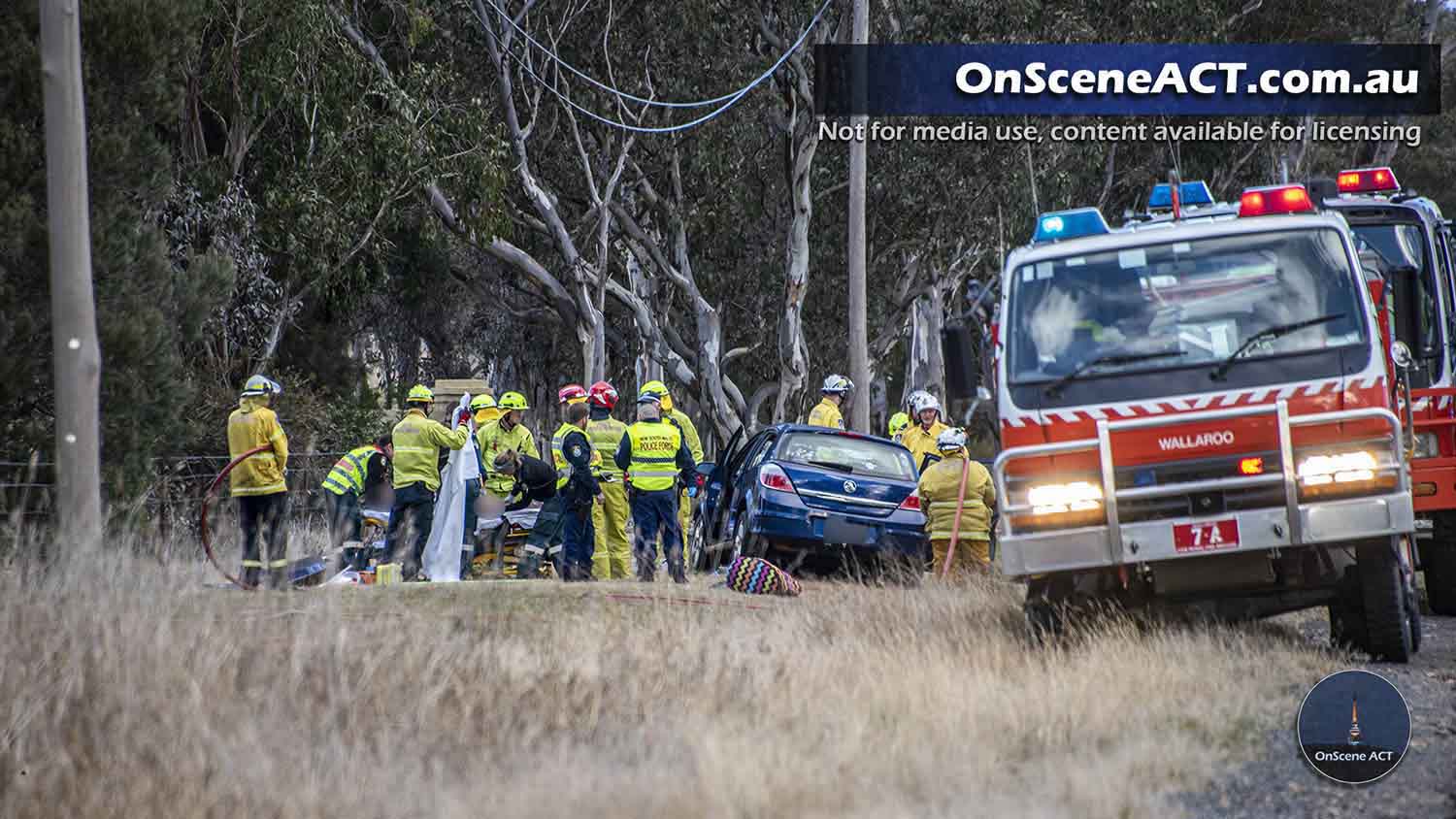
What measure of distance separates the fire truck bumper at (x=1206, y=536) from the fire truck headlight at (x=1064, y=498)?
→ 0.40 feet

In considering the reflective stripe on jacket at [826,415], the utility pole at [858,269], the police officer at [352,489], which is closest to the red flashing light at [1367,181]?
the reflective stripe on jacket at [826,415]

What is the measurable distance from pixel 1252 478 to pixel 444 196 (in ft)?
66.9

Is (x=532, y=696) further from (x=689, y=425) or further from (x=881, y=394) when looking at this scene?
(x=881, y=394)

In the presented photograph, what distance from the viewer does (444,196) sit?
92.4 ft

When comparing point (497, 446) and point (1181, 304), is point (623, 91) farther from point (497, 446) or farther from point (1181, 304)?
point (1181, 304)

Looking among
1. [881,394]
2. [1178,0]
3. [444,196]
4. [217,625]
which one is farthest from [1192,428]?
[881,394]

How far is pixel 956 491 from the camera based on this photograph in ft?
47.4

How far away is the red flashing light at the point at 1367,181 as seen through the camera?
14539mm

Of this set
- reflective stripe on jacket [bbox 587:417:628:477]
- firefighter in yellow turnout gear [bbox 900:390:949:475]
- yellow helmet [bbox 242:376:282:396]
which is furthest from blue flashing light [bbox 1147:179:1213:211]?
yellow helmet [bbox 242:376:282:396]

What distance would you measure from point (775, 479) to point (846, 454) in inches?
30.2

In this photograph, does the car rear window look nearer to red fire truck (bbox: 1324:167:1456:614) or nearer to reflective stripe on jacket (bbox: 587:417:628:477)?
reflective stripe on jacket (bbox: 587:417:628:477)

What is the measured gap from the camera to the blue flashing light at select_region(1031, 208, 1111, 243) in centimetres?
1038

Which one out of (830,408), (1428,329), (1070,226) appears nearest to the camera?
(1070,226)

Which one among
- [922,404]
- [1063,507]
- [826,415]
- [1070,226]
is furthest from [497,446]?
[1063,507]
